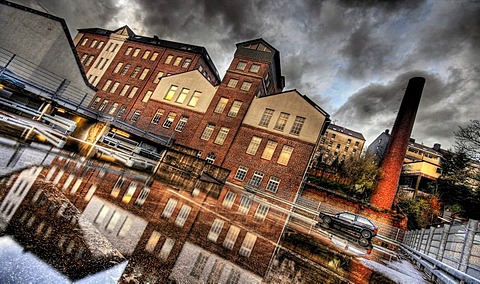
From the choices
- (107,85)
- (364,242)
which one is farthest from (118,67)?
(364,242)

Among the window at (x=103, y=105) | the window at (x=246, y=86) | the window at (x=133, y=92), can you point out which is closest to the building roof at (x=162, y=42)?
the window at (x=133, y=92)

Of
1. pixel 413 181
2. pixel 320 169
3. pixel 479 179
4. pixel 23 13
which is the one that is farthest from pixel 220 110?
pixel 413 181

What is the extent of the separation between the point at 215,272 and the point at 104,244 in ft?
3.72

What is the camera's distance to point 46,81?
17.3 metres

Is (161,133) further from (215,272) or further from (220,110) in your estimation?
(215,272)

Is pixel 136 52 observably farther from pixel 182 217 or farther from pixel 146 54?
pixel 182 217

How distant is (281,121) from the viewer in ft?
80.1

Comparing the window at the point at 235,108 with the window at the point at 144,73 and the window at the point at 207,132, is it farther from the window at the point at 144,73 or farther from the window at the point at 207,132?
the window at the point at 144,73

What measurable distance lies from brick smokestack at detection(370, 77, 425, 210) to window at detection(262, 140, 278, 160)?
461 inches

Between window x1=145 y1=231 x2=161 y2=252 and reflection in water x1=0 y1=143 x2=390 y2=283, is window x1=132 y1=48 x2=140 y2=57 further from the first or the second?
window x1=145 y1=231 x2=161 y2=252

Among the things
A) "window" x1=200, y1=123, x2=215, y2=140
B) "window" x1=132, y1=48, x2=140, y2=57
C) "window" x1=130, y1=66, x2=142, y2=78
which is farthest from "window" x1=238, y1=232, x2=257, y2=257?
"window" x1=132, y1=48, x2=140, y2=57

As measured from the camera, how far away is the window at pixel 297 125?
77.2ft

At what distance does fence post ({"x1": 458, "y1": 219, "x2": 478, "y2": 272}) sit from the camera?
263 inches

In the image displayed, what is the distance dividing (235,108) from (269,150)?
6.63 m
